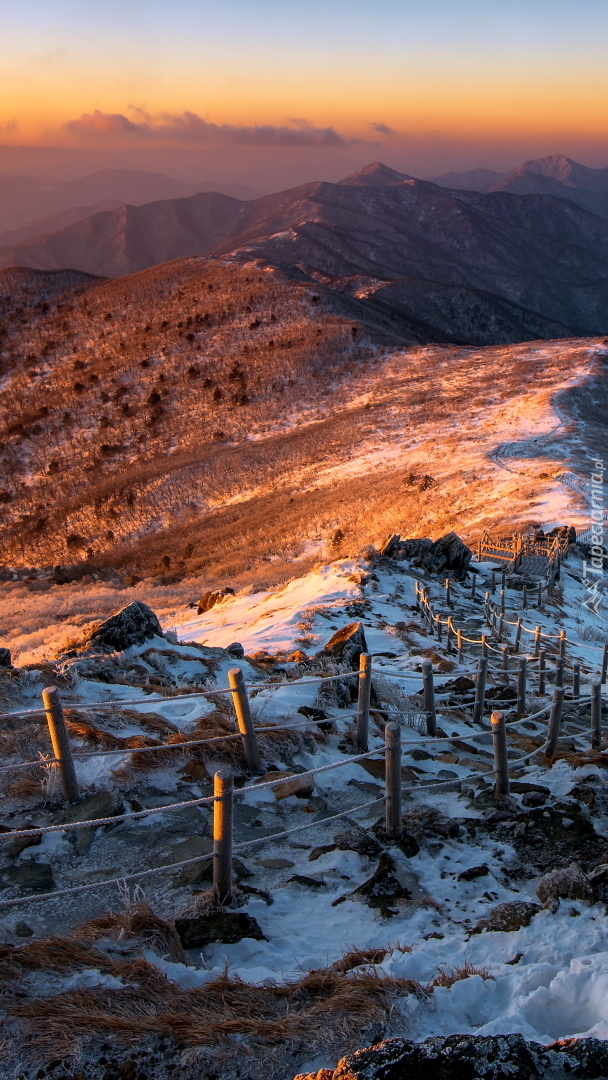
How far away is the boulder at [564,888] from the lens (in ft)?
14.2

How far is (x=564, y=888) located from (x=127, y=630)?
8.54 metres

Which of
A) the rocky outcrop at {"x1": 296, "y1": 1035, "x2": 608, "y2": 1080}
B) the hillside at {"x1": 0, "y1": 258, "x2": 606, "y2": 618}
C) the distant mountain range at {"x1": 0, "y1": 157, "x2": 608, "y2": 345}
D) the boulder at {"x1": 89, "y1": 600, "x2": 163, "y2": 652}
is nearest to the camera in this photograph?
the rocky outcrop at {"x1": 296, "y1": 1035, "x2": 608, "y2": 1080}

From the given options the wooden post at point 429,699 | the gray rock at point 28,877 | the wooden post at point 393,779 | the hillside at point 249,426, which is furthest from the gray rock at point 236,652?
the hillside at point 249,426

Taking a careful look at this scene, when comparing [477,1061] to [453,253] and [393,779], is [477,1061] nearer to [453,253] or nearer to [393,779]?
[393,779]

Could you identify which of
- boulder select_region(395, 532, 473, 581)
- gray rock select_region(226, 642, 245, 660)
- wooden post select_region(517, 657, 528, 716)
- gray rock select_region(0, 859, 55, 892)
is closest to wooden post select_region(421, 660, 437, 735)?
wooden post select_region(517, 657, 528, 716)

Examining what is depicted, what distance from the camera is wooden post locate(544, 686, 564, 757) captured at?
722cm

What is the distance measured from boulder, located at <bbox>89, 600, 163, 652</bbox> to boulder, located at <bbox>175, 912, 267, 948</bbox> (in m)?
7.27

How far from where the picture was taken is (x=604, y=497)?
23172 mm

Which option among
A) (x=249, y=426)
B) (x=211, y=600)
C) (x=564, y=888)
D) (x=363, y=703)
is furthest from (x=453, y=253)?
(x=564, y=888)

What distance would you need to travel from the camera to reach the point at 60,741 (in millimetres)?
5488

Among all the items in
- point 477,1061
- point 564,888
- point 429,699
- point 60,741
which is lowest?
point 429,699

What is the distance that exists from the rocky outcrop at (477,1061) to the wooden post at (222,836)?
1623mm

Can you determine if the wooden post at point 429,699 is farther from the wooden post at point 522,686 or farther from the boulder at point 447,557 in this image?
the boulder at point 447,557

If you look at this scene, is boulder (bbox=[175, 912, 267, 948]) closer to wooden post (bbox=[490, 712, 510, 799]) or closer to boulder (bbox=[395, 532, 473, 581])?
wooden post (bbox=[490, 712, 510, 799])
